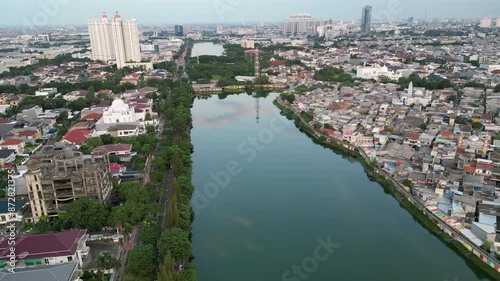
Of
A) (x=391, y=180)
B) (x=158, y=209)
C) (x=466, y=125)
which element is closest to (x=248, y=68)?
(x=466, y=125)

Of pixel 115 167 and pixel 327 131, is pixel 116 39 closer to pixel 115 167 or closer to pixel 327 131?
pixel 327 131

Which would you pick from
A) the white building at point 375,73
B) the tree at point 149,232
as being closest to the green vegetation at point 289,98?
the white building at point 375,73

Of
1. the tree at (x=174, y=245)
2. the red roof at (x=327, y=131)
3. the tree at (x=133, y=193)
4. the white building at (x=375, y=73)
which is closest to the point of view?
the tree at (x=174, y=245)

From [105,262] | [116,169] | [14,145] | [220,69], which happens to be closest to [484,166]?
[105,262]

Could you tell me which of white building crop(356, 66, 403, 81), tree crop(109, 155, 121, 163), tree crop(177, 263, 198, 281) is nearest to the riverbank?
tree crop(177, 263, 198, 281)

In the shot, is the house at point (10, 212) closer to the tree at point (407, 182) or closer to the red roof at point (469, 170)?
the tree at point (407, 182)

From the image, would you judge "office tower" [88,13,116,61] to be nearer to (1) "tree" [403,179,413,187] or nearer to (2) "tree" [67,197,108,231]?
(2) "tree" [67,197,108,231]
